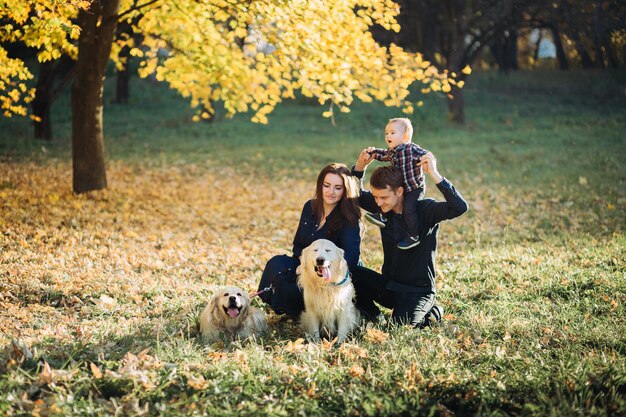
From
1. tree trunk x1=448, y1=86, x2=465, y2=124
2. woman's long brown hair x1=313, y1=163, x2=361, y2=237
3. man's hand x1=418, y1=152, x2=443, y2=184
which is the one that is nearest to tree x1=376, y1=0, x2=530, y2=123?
tree trunk x1=448, y1=86, x2=465, y2=124

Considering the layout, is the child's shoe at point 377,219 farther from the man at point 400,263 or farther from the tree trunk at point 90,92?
the tree trunk at point 90,92

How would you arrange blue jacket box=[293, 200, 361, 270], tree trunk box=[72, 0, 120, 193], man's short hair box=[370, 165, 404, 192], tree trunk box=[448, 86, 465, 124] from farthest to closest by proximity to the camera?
tree trunk box=[448, 86, 465, 124]
tree trunk box=[72, 0, 120, 193]
blue jacket box=[293, 200, 361, 270]
man's short hair box=[370, 165, 404, 192]

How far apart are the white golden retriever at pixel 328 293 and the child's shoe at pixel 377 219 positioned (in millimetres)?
575

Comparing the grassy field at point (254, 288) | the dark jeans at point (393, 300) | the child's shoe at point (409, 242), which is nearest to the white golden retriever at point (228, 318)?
the grassy field at point (254, 288)

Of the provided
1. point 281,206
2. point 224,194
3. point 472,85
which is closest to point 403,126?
point 281,206

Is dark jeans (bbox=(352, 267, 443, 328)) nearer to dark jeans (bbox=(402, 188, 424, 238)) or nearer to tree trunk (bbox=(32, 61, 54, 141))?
dark jeans (bbox=(402, 188, 424, 238))

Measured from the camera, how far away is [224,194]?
12977 mm

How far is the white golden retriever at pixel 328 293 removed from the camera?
5.02 m

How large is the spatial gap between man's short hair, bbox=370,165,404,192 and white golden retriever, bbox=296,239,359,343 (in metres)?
0.72

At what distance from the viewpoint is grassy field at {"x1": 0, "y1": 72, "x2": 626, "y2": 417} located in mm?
3814

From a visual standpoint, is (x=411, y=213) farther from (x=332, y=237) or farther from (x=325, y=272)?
(x=325, y=272)

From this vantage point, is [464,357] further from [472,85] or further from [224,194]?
[472,85]

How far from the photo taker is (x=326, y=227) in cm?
558

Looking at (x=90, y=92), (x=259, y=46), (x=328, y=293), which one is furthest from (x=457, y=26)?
(x=328, y=293)
